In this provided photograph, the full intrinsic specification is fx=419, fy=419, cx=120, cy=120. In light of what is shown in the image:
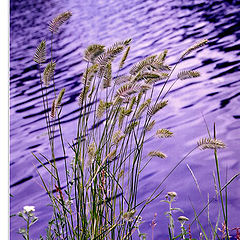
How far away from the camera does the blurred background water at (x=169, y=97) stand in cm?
229

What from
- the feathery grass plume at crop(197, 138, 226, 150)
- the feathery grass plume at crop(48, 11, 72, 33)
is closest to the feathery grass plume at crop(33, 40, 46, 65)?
the feathery grass plume at crop(48, 11, 72, 33)

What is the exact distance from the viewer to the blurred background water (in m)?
2.29

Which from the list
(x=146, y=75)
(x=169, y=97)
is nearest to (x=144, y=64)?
(x=146, y=75)

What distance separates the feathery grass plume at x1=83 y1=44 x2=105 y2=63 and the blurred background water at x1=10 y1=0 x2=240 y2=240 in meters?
1.15

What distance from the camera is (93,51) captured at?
3.86 ft

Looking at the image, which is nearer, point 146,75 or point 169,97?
point 146,75

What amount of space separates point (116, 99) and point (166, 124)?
156 centimetres

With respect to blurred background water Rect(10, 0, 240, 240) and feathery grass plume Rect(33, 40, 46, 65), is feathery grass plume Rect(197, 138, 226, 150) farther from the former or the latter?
blurred background water Rect(10, 0, 240, 240)

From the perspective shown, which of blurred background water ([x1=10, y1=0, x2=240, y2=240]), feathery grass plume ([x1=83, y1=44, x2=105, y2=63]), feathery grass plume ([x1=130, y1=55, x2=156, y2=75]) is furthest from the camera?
blurred background water ([x1=10, y1=0, x2=240, y2=240])

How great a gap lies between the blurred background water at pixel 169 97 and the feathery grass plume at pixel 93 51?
115cm

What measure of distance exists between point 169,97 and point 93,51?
2054 mm

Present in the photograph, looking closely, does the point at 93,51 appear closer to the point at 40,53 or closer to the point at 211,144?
the point at 40,53
